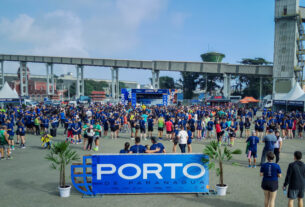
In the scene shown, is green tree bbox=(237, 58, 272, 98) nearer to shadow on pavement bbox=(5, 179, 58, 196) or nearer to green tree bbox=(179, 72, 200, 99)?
green tree bbox=(179, 72, 200, 99)

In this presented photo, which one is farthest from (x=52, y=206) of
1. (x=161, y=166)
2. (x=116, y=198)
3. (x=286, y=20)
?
(x=286, y=20)

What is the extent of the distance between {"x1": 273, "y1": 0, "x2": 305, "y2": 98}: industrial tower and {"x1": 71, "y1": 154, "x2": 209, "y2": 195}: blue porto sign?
43.5 meters

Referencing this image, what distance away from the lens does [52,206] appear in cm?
630

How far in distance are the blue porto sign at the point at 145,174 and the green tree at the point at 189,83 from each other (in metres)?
78.7

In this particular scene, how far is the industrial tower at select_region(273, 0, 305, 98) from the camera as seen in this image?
1688 inches

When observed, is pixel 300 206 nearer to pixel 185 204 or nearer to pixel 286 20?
pixel 185 204

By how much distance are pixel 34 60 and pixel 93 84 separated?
62.8 m

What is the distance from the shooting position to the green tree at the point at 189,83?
83.9m

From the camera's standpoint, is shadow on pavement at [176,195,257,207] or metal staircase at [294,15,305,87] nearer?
shadow on pavement at [176,195,257,207]

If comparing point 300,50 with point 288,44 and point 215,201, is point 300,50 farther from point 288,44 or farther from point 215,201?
point 215,201

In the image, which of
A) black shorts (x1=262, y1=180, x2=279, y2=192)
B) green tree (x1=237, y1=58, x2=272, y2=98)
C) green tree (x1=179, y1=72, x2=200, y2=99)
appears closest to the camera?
black shorts (x1=262, y1=180, x2=279, y2=192)

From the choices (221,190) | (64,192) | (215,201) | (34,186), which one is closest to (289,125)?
(221,190)

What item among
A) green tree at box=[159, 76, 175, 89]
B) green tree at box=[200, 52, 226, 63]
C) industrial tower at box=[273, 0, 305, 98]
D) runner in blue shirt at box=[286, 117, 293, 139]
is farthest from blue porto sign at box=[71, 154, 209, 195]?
green tree at box=[200, 52, 226, 63]

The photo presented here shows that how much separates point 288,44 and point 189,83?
43.0 m
